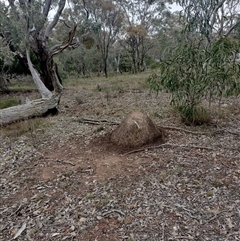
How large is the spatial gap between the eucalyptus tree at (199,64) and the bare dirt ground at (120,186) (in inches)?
22.5

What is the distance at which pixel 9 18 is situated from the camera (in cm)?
674

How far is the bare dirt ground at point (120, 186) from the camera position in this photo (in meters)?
2.19

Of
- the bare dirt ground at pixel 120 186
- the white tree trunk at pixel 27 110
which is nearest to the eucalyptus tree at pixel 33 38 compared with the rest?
the white tree trunk at pixel 27 110

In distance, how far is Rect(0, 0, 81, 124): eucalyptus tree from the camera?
18.4 feet

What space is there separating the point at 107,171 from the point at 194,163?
1070 millimetres

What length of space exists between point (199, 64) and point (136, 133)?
145 centimetres

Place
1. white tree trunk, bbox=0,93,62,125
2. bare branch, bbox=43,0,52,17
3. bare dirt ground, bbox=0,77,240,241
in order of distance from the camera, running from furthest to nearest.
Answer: bare branch, bbox=43,0,52,17
white tree trunk, bbox=0,93,62,125
bare dirt ground, bbox=0,77,240,241

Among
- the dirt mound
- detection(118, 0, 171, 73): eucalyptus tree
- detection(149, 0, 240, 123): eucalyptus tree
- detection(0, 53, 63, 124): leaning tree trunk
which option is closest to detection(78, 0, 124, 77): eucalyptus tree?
detection(118, 0, 171, 73): eucalyptus tree

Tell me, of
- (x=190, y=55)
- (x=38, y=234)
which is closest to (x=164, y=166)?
(x=38, y=234)

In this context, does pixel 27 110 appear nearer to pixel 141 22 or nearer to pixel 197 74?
pixel 197 74

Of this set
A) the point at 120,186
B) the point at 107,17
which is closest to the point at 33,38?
the point at 120,186

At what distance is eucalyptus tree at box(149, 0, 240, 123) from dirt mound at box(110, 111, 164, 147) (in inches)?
31.3

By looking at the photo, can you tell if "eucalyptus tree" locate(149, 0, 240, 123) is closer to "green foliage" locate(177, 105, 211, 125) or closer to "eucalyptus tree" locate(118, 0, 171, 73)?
"green foliage" locate(177, 105, 211, 125)

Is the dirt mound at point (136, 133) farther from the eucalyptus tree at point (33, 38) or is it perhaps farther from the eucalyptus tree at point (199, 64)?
the eucalyptus tree at point (33, 38)
